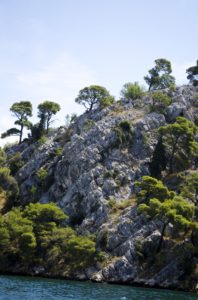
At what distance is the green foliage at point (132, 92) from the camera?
144 meters

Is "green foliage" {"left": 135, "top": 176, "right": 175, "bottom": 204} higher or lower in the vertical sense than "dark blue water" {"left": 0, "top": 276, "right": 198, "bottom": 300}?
higher

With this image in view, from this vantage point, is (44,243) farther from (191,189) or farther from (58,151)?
(58,151)

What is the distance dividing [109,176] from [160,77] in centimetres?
5938

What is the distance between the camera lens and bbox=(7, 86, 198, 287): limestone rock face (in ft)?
281

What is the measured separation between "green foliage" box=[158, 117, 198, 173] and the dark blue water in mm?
44681

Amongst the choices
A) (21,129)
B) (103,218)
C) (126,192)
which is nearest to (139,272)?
(103,218)

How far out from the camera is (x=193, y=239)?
3366 inches

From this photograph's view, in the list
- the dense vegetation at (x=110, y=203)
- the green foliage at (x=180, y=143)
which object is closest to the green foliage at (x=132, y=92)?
the dense vegetation at (x=110, y=203)

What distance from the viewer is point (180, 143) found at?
117188 mm

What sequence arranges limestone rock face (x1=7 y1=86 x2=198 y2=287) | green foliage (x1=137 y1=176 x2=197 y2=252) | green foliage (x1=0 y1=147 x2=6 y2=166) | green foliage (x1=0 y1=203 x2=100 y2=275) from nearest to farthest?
green foliage (x1=137 y1=176 x2=197 y2=252) → limestone rock face (x1=7 y1=86 x2=198 y2=287) → green foliage (x1=0 y1=203 x2=100 y2=275) → green foliage (x1=0 y1=147 x2=6 y2=166)

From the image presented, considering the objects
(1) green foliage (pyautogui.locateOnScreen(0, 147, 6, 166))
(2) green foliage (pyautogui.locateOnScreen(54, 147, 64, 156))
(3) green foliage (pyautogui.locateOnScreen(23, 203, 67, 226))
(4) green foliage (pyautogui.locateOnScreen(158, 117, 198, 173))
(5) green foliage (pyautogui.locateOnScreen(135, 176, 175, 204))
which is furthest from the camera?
(1) green foliage (pyautogui.locateOnScreen(0, 147, 6, 166))

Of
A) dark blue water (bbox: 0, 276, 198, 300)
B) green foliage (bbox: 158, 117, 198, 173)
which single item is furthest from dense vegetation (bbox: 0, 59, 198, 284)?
dark blue water (bbox: 0, 276, 198, 300)

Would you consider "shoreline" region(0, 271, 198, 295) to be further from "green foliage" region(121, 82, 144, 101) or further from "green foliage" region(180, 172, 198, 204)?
"green foliage" region(121, 82, 144, 101)

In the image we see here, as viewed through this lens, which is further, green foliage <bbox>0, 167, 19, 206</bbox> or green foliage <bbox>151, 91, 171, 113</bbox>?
green foliage <bbox>151, 91, 171, 113</bbox>
